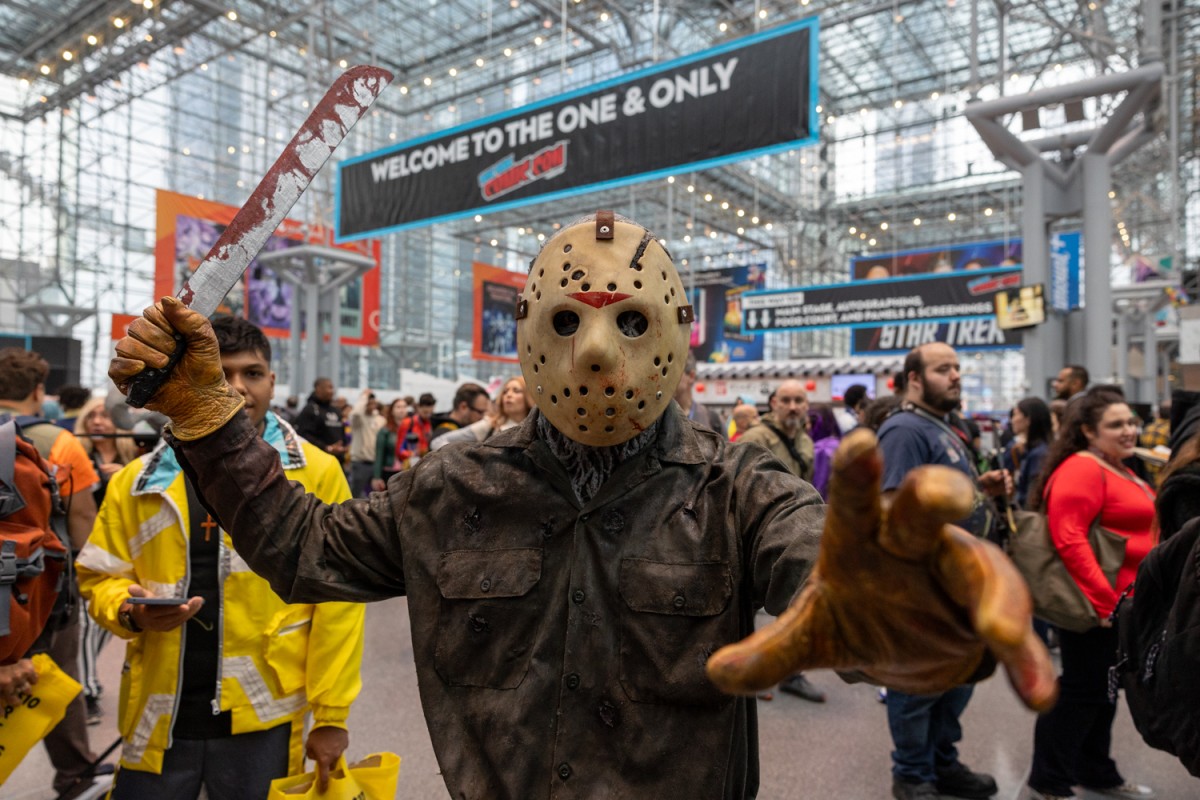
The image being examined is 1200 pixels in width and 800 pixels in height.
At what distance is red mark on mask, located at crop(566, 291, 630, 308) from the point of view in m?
1.30

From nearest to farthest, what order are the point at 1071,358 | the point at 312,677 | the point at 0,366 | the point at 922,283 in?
the point at 312,677, the point at 0,366, the point at 1071,358, the point at 922,283

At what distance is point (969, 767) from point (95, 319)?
23.8 metres

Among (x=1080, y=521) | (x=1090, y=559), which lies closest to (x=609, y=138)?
(x=1080, y=521)

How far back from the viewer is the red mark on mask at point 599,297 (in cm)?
130

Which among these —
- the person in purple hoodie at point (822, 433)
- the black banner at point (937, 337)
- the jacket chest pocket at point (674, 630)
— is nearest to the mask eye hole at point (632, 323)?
the jacket chest pocket at point (674, 630)

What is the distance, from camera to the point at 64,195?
21828 millimetres

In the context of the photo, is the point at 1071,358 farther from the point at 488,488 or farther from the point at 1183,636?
the point at 488,488

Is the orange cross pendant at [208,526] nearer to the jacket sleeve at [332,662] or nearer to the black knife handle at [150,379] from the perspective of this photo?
the jacket sleeve at [332,662]

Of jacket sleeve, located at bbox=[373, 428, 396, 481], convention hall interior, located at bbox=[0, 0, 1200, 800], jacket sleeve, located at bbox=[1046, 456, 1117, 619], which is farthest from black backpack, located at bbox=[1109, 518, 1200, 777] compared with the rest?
jacket sleeve, located at bbox=[373, 428, 396, 481]

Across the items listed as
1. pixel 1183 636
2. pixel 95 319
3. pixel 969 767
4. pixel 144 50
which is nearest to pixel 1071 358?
pixel 969 767

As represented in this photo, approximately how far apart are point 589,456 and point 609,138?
5.22 m

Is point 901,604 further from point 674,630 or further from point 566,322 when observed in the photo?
point 566,322

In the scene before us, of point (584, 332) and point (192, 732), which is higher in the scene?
point (584, 332)

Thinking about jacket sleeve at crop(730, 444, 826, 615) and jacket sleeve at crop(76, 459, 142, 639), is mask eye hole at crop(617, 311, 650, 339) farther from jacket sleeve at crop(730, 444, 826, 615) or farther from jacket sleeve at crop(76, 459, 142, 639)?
jacket sleeve at crop(76, 459, 142, 639)
